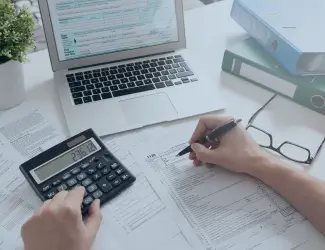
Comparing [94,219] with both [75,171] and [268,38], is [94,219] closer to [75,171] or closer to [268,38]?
[75,171]

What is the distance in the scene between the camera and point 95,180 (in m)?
0.67

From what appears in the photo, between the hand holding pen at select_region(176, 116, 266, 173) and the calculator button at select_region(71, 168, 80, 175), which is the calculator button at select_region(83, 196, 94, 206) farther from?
the hand holding pen at select_region(176, 116, 266, 173)

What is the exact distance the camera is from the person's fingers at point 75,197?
609 millimetres

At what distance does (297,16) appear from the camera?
2.98 ft

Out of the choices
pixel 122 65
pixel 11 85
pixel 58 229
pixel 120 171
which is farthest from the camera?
pixel 122 65

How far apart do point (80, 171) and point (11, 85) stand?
0.24 metres

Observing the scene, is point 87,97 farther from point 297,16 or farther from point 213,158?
point 297,16

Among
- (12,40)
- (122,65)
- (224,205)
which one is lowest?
(224,205)

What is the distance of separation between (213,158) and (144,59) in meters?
0.32

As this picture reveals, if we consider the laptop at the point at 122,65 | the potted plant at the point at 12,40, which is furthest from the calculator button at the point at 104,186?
the potted plant at the point at 12,40

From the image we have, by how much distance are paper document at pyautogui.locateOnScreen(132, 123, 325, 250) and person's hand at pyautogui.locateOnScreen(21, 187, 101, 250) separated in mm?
138

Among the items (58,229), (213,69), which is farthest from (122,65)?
(58,229)

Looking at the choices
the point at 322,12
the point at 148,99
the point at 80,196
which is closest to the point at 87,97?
the point at 148,99

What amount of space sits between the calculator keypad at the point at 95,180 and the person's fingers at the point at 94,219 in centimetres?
1
